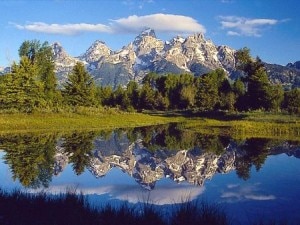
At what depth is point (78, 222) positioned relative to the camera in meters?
10.7

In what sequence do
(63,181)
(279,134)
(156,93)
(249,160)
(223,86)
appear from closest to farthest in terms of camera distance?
(63,181)
(249,160)
(279,134)
(223,86)
(156,93)

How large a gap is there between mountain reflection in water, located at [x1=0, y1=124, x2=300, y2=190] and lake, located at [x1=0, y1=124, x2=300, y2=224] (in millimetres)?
47

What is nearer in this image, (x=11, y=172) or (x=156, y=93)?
(x=11, y=172)

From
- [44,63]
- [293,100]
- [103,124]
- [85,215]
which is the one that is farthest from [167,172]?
[293,100]

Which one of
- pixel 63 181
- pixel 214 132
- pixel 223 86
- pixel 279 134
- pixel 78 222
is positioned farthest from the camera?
pixel 223 86

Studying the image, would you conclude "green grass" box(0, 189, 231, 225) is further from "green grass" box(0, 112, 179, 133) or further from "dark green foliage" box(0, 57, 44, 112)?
"dark green foliage" box(0, 57, 44, 112)

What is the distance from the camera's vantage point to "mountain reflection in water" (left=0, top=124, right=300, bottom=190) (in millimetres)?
22625

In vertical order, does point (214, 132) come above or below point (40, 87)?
below

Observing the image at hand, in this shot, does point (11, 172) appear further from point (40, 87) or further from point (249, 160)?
point (40, 87)

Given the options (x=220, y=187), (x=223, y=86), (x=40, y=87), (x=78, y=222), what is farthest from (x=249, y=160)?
(x=223, y=86)

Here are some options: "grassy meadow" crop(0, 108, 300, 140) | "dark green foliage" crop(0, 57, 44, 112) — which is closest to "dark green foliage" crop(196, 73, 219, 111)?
"grassy meadow" crop(0, 108, 300, 140)

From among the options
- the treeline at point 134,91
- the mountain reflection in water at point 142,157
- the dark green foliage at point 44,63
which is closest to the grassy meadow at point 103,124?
the treeline at point 134,91

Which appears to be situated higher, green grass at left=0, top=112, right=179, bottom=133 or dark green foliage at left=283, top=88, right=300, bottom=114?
dark green foliage at left=283, top=88, right=300, bottom=114

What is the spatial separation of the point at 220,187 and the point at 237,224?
6.64 meters
